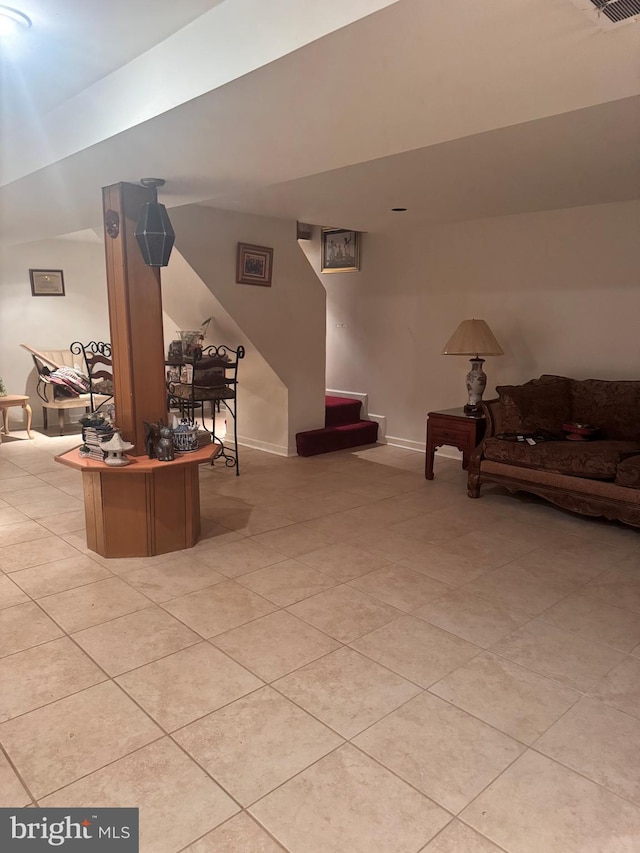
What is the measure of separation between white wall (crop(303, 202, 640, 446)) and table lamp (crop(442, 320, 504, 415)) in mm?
468

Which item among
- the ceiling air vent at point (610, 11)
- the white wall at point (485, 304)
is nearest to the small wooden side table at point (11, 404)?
the white wall at point (485, 304)

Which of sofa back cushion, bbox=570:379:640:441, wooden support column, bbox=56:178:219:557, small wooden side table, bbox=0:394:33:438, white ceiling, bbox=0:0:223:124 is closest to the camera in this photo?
white ceiling, bbox=0:0:223:124

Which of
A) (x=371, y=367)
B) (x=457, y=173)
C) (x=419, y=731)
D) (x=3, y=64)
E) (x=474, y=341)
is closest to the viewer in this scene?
(x=419, y=731)

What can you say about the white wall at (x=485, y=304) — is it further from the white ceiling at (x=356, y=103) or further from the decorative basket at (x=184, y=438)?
the decorative basket at (x=184, y=438)

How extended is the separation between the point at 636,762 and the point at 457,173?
3242 millimetres

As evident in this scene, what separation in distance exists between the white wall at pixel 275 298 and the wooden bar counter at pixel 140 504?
2138 mm

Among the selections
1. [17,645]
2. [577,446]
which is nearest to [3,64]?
[17,645]

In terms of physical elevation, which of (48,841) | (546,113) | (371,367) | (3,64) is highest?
(3,64)

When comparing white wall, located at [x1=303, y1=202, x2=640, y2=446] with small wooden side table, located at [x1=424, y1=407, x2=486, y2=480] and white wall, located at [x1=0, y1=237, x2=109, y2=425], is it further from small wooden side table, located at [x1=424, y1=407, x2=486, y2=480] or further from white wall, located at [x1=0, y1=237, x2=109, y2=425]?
white wall, located at [x1=0, y1=237, x2=109, y2=425]

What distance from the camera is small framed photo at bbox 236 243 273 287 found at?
16.8 ft

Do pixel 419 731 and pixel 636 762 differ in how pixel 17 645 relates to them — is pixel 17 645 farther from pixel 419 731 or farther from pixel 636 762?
pixel 636 762

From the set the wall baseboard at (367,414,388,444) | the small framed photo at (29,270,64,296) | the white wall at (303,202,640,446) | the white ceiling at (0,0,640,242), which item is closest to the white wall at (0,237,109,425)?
the small framed photo at (29,270,64,296)

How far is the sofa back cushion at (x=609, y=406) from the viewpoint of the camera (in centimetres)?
426

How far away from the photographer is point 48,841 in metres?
1.57
